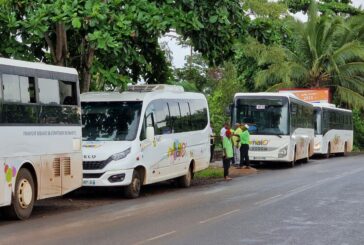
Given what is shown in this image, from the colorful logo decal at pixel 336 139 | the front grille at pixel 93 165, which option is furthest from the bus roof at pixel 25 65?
the colorful logo decal at pixel 336 139

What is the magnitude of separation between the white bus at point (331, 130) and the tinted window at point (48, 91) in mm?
26323

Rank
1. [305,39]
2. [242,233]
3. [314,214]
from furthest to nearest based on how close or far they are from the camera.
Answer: [305,39] < [314,214] < [242,233]

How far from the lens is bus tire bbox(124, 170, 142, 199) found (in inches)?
655

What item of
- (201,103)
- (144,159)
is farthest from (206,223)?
(201,103)

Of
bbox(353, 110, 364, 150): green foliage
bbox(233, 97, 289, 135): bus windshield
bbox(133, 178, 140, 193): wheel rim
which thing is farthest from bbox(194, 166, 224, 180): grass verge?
bbox(353, 110, 364, 150): green foliage

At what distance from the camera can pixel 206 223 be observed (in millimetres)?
11945

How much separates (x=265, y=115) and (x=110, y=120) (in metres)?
13.1

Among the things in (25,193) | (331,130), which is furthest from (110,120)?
(331,130)

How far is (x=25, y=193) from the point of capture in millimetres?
13016

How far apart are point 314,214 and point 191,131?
772cm

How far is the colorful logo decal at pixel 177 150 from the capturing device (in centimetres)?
1875

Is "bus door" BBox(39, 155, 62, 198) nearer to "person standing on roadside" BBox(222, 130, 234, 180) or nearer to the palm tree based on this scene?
"person standing on roadside" BBox(222, 130, 234, 180)

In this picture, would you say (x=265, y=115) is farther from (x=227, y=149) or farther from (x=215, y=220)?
(x=215, y=220)

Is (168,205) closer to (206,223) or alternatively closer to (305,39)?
(206,223)
